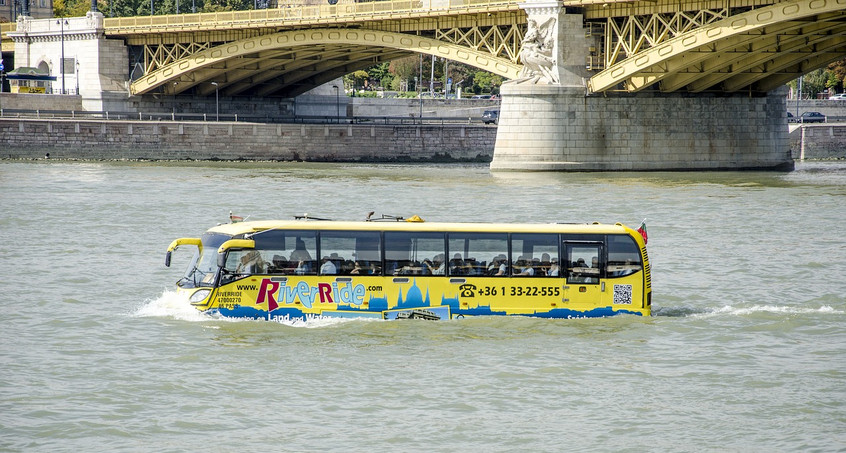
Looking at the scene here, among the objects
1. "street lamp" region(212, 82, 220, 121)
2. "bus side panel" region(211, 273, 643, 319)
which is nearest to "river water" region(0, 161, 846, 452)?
"bus side panel" region(211, 273, 643, 319)

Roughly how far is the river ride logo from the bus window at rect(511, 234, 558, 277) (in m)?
2.55

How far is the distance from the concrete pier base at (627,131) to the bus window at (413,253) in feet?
118

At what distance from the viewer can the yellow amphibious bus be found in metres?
19.5

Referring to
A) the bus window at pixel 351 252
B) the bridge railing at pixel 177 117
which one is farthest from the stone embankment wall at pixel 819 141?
the bus window at pixel 351 252

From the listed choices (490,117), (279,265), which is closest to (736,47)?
(490,117)

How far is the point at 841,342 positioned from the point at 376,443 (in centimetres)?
888

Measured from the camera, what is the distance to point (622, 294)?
789 inches

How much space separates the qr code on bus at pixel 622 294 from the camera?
20.0m

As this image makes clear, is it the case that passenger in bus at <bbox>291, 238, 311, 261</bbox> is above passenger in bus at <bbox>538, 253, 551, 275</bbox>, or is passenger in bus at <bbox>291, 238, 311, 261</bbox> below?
above

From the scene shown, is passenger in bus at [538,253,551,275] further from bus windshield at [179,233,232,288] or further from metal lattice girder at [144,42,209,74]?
metal lattice girder at [144,42,209,74]

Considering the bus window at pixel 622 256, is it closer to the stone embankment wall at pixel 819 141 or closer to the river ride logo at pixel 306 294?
the river ride logo at pixel 306 294

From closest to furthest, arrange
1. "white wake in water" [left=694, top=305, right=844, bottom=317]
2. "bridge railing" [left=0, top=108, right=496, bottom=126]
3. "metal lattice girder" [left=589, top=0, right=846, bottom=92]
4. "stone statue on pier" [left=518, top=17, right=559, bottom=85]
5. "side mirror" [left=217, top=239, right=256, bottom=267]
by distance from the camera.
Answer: "side mirror" [left=217, top=239, right=256, bottom=267], "white wake in water" [left=694, top=305, right=844, bottom=317], "metal lattice girder" [left=589, top=0, right=846, bottom=92], "stone statue on pier" [left=518, top=17, right=559, bottom=85], "bridge railing" [left=0, top=108, right=496, bottom=126]

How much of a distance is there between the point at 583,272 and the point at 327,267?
420cm

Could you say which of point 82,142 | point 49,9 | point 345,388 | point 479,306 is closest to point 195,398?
point 345,388
